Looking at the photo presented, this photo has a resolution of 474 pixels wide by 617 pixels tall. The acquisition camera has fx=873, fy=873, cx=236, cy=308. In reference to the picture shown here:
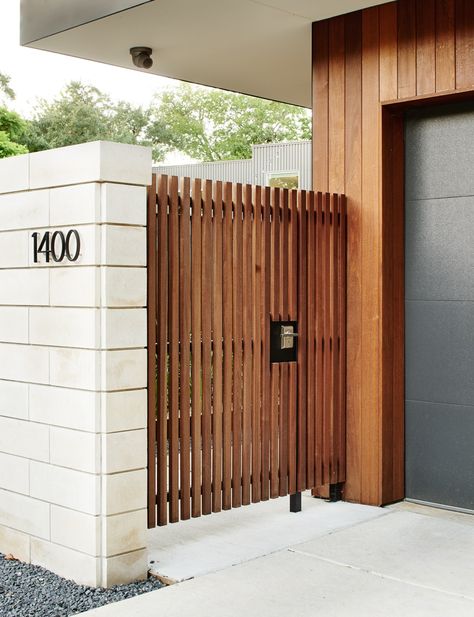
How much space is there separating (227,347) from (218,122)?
45.4 m

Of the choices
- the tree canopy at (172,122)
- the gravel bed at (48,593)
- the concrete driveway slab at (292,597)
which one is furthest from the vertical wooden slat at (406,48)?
the tree canopy at (172,122)

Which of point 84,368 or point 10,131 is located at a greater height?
point 10,131

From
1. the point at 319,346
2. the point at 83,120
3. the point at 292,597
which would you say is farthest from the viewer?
the point at 83,120

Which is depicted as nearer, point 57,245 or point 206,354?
A: point 57,245

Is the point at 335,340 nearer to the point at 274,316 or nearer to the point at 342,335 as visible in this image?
Answer: the point at 342,335

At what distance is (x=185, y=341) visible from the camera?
5219mm

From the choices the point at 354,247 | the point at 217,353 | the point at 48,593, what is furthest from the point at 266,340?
the point at 48,593

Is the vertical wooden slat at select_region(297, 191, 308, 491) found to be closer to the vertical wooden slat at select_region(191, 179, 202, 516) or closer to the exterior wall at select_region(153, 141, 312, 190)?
the vertical wooden slat at select_region(191, 179, 202, 516)

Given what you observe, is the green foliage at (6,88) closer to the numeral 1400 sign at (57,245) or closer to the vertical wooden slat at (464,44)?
the vertical wooden slat at (464,44)

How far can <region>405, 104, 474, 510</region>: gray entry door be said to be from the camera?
19.9 ft

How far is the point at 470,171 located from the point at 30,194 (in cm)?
301

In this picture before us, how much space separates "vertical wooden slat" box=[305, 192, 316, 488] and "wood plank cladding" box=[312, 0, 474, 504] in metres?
0.37

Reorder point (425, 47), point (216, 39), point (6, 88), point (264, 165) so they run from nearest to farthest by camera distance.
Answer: point (425, 47) → point (216, 39) → point (264, 165) → point (6, 88)

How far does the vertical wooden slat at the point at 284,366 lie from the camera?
231 inches
